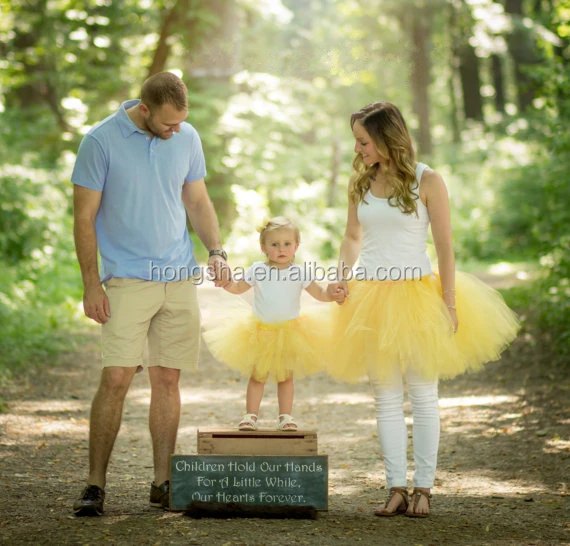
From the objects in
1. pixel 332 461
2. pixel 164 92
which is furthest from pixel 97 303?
pixel 332 461

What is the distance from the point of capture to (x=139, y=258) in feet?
15.1

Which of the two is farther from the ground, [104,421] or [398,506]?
[104,421]

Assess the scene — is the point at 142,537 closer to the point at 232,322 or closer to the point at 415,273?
A: the point at 232,322

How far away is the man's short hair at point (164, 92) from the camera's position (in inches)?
173

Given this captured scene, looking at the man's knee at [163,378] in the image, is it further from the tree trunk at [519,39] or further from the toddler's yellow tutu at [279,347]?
the tree trunk at [519,39]

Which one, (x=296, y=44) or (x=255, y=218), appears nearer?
(x=255, y=218)

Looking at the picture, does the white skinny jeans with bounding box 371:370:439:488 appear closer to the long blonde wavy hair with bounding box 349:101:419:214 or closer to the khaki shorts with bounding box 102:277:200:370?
the long blonde wavy hair with bounding box 349:101:419:214

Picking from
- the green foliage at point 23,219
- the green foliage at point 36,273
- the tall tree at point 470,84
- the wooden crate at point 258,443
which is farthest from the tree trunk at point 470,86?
the wooden crate at point 258,443

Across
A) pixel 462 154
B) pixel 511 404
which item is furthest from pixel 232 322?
pixel 462 154

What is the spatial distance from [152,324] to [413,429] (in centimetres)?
149

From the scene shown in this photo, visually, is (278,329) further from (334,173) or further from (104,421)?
(334,173)

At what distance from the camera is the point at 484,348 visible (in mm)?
4773

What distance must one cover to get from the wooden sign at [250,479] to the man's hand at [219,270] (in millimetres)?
1004

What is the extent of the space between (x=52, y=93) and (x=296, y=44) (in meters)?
8.84
